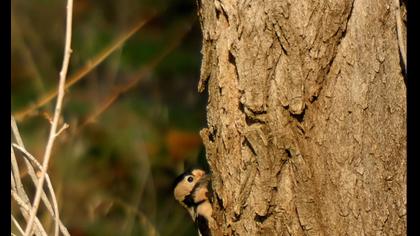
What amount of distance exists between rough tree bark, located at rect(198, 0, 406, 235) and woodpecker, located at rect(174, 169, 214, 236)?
0.28 m

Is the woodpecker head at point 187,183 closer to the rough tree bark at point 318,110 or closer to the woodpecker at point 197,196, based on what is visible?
the woodpecker at point 197,196

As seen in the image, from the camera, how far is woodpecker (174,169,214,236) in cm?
261

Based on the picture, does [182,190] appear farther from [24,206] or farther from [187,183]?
[24,206]

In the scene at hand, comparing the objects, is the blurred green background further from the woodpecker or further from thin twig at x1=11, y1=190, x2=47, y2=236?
thin twig at x1=11, y1=190, x2=47, y2=236

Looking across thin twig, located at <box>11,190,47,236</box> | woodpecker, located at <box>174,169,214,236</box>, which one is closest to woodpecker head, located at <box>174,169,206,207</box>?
woodpecker, located at <box>174,169,214,236</box>

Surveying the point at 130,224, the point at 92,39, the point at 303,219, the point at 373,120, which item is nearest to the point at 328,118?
the point at 373,120

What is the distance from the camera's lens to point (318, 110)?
2.30m

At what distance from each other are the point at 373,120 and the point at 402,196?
0.19 metres

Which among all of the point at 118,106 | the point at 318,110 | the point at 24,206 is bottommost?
the point at 118,106

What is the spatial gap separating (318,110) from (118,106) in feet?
8.36

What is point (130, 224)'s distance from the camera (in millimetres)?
3734

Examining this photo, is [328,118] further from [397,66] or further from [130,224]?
[130,224]

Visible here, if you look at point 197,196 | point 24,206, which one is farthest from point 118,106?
point 24,206

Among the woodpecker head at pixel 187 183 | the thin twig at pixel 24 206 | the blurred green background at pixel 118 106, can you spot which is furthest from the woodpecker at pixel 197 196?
the blurred green background at pixel 118 106
